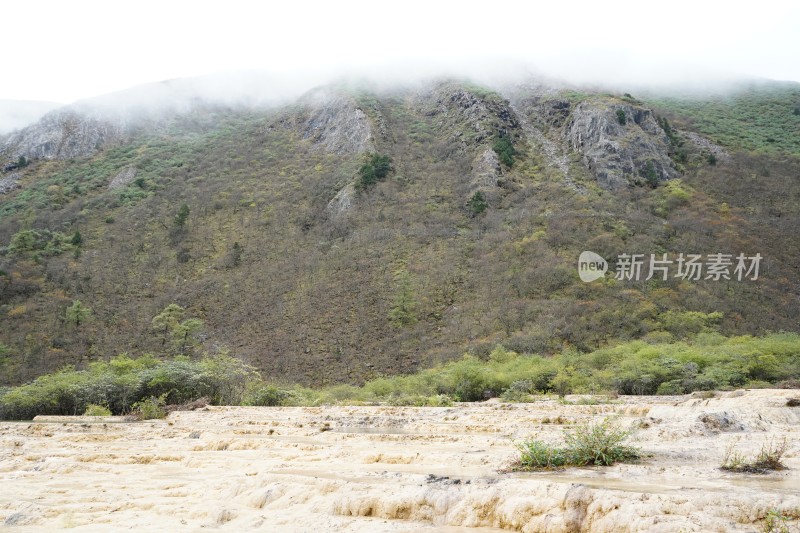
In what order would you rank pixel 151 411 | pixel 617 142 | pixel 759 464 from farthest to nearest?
pixel 617 142 < pixel 151 411 < pixel 759 464

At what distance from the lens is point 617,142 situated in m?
67.6

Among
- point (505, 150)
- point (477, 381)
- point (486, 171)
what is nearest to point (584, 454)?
point (477, 381)

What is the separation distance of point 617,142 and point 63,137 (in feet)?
283

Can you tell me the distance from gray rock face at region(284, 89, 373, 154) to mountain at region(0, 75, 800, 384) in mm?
386

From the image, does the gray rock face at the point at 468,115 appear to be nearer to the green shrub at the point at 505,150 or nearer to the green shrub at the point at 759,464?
the green shrub at the point at 505,150

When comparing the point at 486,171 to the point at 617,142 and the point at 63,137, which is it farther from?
the point at 63,137

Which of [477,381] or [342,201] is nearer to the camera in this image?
[477,381]

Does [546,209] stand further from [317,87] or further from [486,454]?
[317,87]

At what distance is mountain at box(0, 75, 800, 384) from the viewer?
4019 centimetres

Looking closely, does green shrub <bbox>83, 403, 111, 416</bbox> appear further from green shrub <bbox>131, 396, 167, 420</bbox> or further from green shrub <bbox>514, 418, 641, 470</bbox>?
green shrub <bbox>514, 418, 641, 470</bbox>

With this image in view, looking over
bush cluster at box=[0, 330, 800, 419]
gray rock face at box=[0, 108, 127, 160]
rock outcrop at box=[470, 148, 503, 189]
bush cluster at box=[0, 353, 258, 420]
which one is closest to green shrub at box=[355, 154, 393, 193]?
rock outcrop at box=[470, 148, 503, 189]

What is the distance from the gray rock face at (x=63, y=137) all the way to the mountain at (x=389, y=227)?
0.38 meters

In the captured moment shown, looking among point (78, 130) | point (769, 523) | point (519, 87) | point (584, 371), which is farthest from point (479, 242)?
point (78, 130)

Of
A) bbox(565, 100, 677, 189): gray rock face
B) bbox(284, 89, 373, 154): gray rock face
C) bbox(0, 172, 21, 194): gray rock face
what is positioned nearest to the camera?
bbox(565, 100, 677, 189): gray rock face
